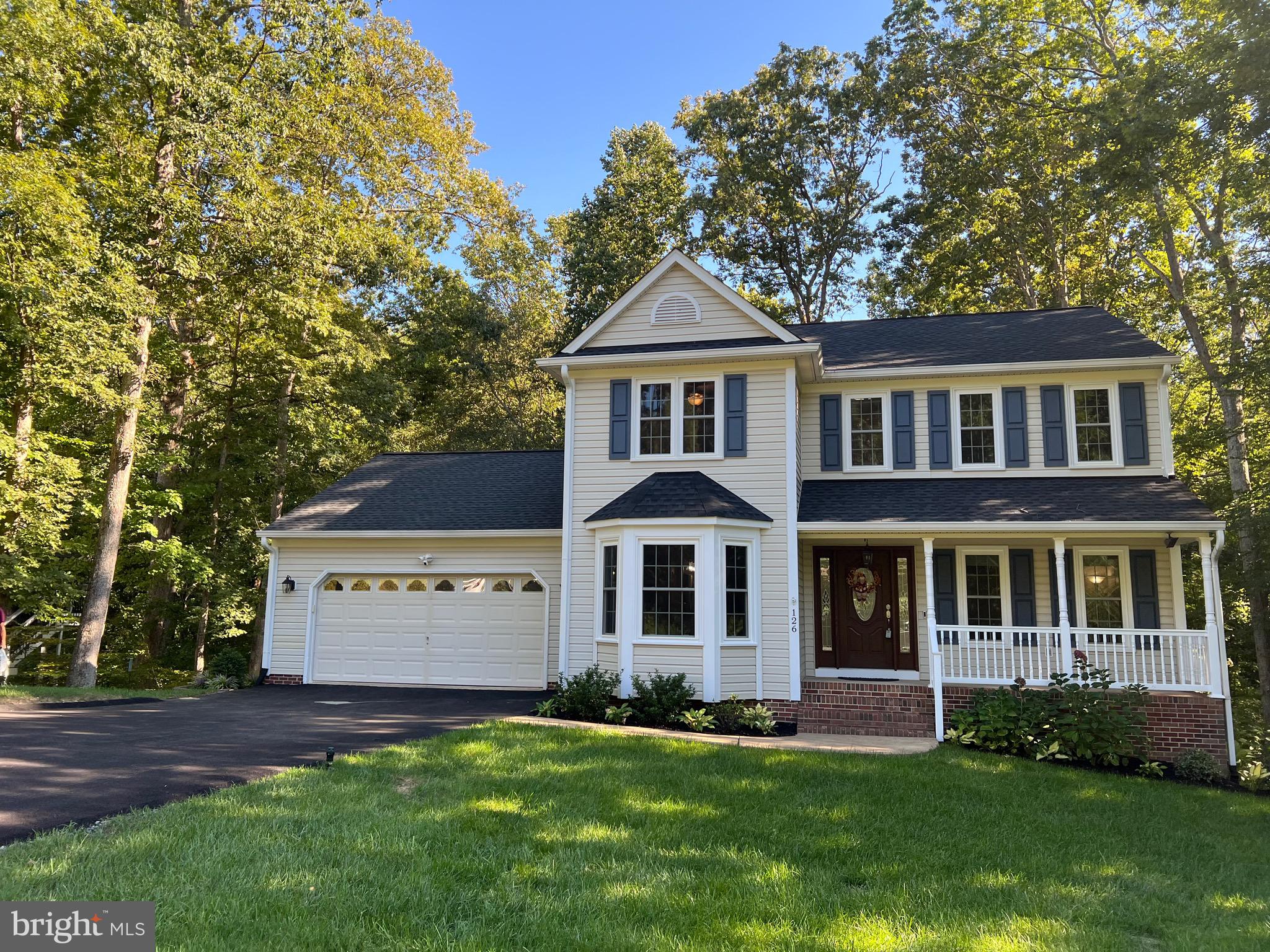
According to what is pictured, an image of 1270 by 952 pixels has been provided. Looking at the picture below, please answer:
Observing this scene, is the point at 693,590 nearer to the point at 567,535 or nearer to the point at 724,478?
the point at 724,478

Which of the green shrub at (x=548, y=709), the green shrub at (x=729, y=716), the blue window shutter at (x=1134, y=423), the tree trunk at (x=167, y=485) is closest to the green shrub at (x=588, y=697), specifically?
the green shrub at (x=548, y=709)

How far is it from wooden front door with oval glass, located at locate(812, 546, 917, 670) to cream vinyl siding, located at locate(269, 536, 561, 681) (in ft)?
15.7

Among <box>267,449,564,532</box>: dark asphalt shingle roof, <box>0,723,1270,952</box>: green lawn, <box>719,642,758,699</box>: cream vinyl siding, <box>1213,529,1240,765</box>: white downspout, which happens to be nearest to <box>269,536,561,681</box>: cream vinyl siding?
<box>267,449,564,532</box>: dark asphalt shingle roof

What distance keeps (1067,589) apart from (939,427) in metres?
3.32

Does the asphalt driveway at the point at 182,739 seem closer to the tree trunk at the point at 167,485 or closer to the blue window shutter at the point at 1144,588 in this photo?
the tree trunk at the point at 167,485

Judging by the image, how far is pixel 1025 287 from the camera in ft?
75.0

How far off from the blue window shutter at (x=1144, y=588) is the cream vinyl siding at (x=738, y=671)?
600 cm

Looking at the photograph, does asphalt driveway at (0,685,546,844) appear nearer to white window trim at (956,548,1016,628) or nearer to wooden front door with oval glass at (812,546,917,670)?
wooden front door with oval glass at (812,546,917,670)

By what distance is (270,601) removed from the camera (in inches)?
609

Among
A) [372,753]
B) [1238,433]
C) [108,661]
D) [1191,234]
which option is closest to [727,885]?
[372,753]

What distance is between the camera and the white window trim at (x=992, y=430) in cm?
1326

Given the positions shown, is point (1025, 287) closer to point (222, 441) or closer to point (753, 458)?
point (753, 458)

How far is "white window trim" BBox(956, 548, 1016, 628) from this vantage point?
12.6 meters

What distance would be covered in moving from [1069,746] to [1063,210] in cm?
1466
